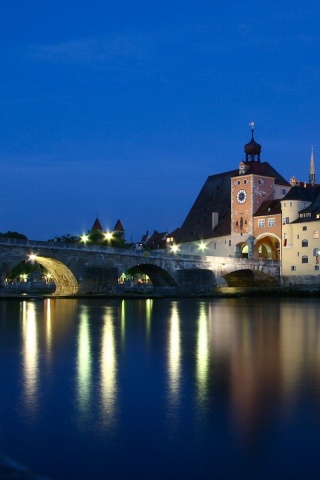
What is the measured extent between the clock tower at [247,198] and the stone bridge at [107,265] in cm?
779

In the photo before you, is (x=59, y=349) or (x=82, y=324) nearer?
(x=59, y=349)

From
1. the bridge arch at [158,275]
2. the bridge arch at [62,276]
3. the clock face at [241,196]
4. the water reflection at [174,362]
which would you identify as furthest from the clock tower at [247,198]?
the water reflection at [174,362]

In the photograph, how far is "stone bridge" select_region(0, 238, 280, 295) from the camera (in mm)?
52875

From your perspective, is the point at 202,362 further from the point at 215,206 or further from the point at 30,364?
the point at 215,206

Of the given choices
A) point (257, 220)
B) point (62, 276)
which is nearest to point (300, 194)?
point (257, 220)

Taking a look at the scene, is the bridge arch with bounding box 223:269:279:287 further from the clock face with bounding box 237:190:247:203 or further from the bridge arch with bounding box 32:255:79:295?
the bridge arch with bounding box 32:255:79:295

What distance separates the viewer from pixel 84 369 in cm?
1381

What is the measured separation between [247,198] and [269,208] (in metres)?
3.23

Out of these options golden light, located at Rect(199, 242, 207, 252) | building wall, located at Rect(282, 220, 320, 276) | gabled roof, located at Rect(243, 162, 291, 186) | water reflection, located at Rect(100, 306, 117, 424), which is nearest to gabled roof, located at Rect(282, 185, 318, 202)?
building wall, located at Rect(282, 220, 320, 276)

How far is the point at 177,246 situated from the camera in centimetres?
9150

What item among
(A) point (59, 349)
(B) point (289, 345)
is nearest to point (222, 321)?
(B) point (289, 345)

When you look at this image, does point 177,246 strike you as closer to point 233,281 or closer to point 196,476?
point 233,281

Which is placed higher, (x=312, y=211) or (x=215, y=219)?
(x=215, y=219)

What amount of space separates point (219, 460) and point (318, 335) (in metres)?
15.8
